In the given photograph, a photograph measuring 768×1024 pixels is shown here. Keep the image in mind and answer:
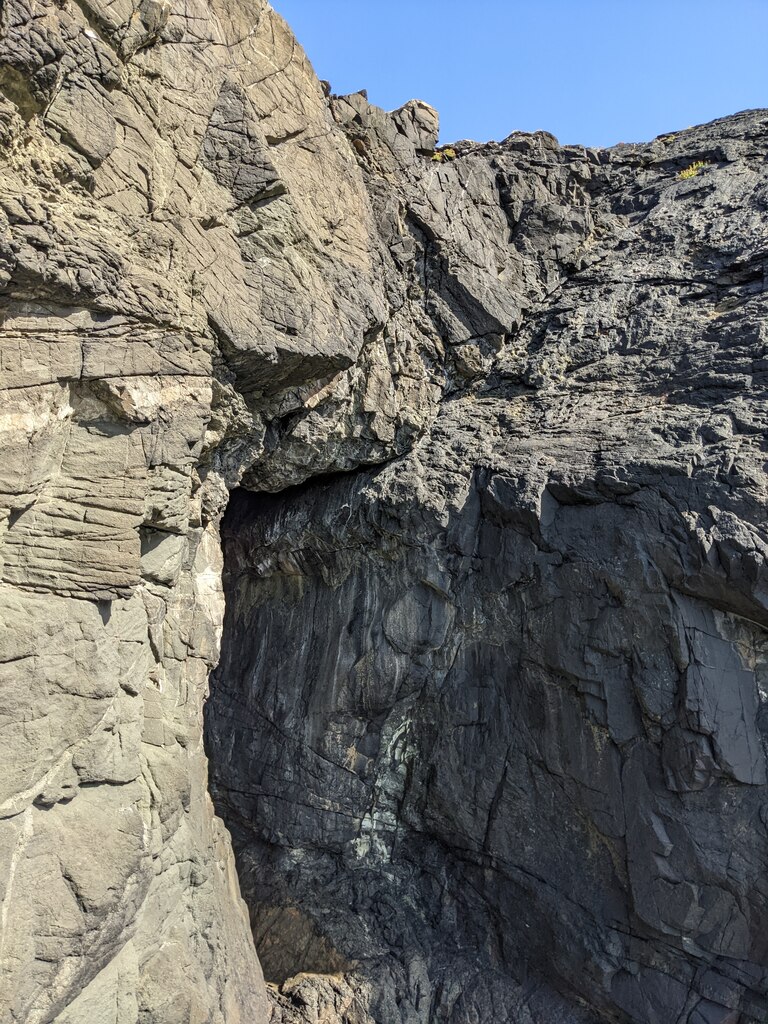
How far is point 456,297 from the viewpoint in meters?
12.8

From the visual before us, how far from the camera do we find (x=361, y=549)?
12508 millimetres

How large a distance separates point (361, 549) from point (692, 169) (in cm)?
913

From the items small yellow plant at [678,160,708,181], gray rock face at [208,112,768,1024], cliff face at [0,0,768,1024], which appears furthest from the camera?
small yellow plant at [678,160,708,181]

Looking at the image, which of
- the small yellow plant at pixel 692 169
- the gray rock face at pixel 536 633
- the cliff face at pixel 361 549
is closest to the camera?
the cliff face at pixel 361 549

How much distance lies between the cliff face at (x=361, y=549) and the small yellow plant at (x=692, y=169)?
0.49 feet

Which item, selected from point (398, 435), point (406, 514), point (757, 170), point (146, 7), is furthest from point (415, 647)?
point (757, 170)

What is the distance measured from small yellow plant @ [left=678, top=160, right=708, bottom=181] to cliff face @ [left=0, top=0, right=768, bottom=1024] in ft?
0.49

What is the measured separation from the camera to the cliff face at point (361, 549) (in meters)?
7.47

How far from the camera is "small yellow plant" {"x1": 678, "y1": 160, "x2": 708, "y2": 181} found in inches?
551

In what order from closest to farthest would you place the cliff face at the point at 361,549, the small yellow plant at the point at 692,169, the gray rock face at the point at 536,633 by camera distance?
the cliff face at the point at 361,549 → the gray rock face at the point at 536,633 → the small yellow plant at the point at 692,169

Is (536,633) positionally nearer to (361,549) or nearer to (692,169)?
(361,549)

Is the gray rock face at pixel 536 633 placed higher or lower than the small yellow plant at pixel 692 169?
lower

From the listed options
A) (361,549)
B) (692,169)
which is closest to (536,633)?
(361,549)

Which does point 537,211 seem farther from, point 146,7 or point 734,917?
point 734,917
